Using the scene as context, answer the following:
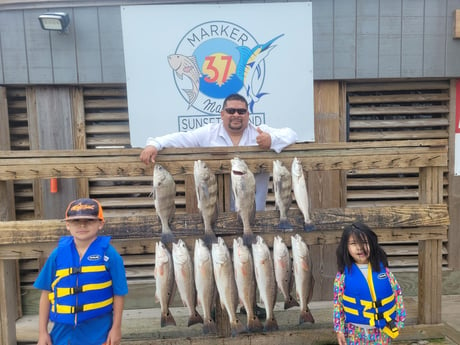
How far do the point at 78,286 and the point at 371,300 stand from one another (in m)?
1.75

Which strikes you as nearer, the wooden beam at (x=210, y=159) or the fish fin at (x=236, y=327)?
the fish fin at (x=236, y=327)

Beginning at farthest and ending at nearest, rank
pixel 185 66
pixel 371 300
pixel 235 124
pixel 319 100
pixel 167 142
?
pixel 319 100 < pixel 185 66 < pixel 235 124 < pixel 167 142 < pixel 371 300

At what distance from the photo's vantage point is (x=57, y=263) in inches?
87.9

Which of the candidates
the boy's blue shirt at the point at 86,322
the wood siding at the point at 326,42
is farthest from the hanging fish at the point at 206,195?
the wood siding at the point at 326,42

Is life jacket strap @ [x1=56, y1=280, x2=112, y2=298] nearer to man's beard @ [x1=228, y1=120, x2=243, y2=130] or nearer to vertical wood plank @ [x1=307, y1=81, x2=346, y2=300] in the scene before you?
man's beard @ [x1=228, y1=120, x2=243, y2=130]

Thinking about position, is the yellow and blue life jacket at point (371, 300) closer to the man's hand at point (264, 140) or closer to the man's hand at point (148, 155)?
the man's hand at point (264, 140)

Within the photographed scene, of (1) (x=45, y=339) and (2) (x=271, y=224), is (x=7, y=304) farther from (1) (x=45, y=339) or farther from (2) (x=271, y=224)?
(2) (x=271, y=224)

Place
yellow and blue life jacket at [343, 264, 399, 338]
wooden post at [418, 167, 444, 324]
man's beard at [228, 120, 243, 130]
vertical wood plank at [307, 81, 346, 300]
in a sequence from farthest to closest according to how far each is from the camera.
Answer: vertical wood plank at [307, 81, 346, 300], man's beard at [228, 120, 243, 130], wooden post at [418, 167, 444, 324], yellow and blue life jacket at [343, 264, 399, 338]

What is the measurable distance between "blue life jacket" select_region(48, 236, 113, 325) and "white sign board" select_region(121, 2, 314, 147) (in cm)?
197

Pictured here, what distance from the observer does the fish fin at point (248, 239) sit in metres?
2.65

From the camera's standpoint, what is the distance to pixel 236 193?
8.64 ft

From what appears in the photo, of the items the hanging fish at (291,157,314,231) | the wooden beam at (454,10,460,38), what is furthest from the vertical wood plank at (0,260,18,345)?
the wooden beam at (454,10,460,38)

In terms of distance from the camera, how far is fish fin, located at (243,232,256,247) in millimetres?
2650

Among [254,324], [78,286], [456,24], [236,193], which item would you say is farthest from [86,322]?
[456,24]
